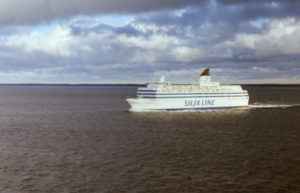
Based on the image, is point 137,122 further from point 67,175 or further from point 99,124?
point 67,175

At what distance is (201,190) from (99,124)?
3464cm

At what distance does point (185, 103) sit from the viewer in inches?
2926

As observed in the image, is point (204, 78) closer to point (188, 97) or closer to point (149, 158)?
point (188, 97)

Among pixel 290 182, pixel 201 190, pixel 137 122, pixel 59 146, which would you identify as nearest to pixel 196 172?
pixel 201 190

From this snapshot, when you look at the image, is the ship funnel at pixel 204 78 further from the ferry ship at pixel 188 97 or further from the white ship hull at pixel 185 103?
the white ship hull at pixel 185 103

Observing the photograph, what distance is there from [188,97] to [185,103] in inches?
61.0

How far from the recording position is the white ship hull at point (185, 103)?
70625mm

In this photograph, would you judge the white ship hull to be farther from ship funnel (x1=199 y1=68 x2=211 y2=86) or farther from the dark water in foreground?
the dark water in foreground

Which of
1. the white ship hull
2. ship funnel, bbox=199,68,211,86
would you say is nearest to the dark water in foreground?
the white ship hull

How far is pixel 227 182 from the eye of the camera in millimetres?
23500

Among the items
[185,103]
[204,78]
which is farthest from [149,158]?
[204,78]

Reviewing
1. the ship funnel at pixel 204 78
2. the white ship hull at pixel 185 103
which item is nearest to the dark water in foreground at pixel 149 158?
the white ship hull at pixel 185 103

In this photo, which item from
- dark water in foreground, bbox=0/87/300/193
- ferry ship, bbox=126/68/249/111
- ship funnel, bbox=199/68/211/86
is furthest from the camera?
ship funnel, bbox=199/68/211/86

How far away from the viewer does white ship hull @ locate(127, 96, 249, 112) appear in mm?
70625
